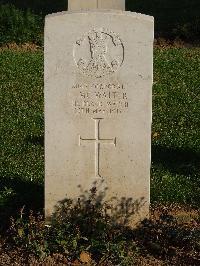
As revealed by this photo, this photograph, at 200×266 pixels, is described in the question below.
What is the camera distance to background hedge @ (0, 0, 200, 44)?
14.3 metres

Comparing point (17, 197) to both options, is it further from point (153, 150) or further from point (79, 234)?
point (153, 150)

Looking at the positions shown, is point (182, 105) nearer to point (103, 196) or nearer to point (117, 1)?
point (117, 1)

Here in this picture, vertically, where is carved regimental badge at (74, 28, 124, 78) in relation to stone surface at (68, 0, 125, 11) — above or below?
below

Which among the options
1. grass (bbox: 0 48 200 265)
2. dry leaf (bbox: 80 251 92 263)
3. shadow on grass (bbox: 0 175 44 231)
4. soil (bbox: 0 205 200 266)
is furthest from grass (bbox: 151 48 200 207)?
dry leaf (bbox: 80 251 92 263)

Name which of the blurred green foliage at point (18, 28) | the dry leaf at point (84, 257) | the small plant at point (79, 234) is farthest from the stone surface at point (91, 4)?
the blurred green foliage at point (18, 28)

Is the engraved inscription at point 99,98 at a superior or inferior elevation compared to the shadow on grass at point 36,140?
superior

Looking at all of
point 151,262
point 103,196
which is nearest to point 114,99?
point 103,196

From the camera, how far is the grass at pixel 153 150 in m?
5.17

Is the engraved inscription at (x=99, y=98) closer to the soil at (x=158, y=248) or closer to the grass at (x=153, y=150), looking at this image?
the grass at (x=153, y=150)

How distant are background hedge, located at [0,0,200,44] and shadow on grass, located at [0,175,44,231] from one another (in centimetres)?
805

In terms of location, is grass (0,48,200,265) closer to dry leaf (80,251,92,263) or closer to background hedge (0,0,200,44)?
dry leaf (80,251,92,263)

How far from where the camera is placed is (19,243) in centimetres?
520

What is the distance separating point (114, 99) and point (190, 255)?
1378 millimetres

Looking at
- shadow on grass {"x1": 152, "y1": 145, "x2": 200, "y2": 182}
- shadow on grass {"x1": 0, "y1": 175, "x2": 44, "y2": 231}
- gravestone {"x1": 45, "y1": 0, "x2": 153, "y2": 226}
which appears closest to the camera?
gravestone {"x1": 45, "y1": 0, "x2": 153, "y2": 226}
